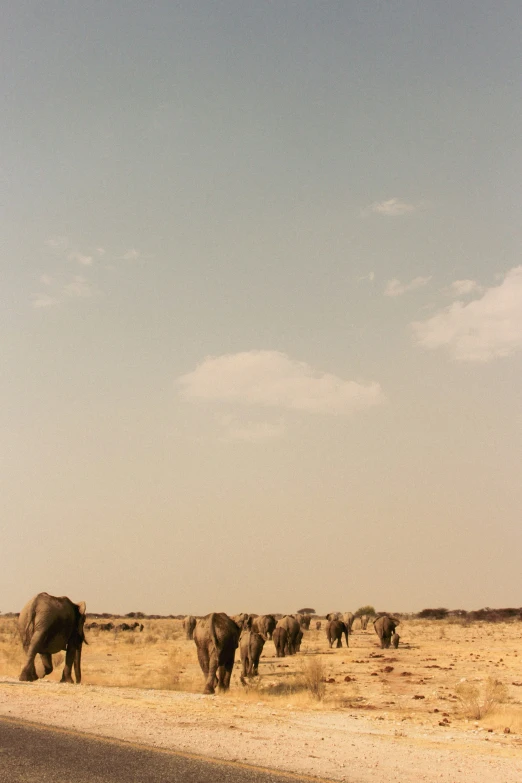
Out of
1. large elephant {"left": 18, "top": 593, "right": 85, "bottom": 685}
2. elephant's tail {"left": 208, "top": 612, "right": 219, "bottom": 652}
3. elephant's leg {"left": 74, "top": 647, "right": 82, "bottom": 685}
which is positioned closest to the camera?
elephant's tail {"left": 208, "top": 612, "right": 219, "bottom": 652}

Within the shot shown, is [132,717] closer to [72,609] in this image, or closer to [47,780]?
[47,780]

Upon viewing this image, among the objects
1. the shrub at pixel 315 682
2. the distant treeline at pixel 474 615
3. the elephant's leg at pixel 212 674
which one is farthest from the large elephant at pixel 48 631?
the distant treeline at pixel 474 615

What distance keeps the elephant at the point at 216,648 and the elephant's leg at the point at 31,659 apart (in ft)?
15.1

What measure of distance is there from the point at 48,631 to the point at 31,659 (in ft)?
2.80

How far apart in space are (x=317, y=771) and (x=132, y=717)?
509 cm

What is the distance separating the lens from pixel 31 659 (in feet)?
60.7

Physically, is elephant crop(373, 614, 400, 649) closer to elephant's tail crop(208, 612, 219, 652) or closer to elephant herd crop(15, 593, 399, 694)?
elephant herd crop(15, 593, 399, 694)

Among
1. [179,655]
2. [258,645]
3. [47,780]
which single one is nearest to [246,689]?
[258,645]

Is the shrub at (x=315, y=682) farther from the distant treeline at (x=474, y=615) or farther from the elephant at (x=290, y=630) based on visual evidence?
the distant treeline at (x=474, y=615)

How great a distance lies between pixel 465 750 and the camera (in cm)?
980

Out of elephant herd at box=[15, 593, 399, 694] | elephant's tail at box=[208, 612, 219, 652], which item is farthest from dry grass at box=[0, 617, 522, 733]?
elephant's tail at box=[208, 612, 219, 652]

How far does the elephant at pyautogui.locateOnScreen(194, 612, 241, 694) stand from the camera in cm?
1842

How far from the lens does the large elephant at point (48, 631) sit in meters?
18.7

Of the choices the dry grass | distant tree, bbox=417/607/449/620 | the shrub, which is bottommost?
distant tree, bbox=417/607/449/620
